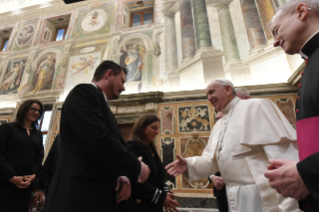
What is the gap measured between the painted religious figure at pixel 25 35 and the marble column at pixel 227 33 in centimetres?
864

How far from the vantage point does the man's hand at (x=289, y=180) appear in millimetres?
717

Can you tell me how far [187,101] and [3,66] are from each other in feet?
28.2

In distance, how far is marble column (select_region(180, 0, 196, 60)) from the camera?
262 inches

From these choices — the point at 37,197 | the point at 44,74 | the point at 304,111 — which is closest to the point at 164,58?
the point at 44,74

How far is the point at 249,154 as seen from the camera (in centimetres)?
166

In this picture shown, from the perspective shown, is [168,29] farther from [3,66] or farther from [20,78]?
[3,66]

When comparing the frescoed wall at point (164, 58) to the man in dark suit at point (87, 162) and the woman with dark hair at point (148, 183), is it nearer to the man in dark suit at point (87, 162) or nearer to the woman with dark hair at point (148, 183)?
the woman with dark hair at point (148, 183)

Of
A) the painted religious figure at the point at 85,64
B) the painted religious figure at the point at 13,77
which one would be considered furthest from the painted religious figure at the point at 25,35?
the painted religious figure at the point at 85,64

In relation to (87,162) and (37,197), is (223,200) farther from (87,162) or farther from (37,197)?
(37,197)

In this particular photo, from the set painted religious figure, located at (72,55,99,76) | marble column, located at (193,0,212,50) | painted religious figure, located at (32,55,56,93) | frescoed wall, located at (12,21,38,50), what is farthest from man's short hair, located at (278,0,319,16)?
frescoed wall, located at (12,21,38,50)

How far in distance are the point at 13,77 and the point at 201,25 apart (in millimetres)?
8117

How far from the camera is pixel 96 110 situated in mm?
1230

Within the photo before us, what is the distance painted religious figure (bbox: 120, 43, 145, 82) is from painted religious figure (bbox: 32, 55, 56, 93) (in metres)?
3.12

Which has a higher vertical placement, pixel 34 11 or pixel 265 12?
pixel 34 11
